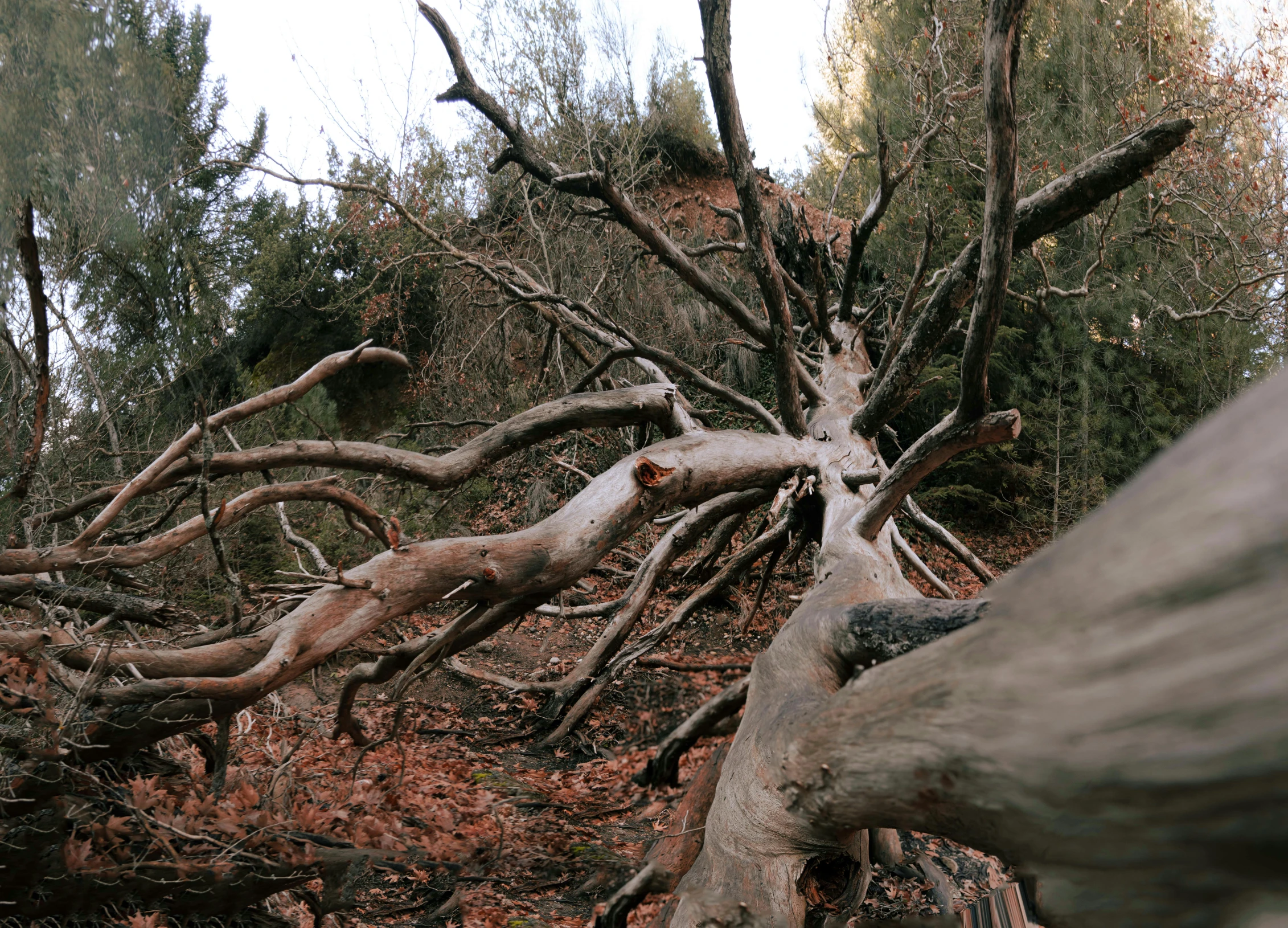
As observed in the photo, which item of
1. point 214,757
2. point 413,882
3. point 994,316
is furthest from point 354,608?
point 994,316


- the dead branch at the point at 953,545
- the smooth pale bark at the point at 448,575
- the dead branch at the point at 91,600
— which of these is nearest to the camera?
the smooth pale bark at the point at 448,575

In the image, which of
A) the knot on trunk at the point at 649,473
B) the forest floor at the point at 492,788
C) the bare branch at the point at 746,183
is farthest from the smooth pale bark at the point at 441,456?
the forest floor at the point at 492,788

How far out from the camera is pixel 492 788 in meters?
5.31

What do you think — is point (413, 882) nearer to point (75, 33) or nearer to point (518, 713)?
point (518, 713)

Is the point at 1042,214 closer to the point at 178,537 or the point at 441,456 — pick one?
the point at 441,456

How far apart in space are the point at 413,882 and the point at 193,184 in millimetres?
12221

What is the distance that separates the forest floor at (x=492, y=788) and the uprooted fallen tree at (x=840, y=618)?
47 cm

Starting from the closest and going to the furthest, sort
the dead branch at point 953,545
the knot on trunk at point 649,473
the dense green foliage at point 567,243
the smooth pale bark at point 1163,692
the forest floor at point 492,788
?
1. the smooth pale bark at point 1163,692
2. the forest floor at point 492,788
3. the knot on trunk at point 649,473
4. the dead branch at point 953,545
5. the dense green foliage at point 567,243

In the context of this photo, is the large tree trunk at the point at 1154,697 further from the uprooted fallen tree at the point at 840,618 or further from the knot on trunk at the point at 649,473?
the knot on trunk at the point at 649,473

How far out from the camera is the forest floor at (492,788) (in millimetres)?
3721

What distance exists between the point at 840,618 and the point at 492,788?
3630 mm

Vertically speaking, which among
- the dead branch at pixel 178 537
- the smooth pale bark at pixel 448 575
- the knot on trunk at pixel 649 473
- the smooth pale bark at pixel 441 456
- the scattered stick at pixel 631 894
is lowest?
the scattered stick at pixel 631 894

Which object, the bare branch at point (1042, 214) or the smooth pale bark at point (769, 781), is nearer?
the smooth pale bark at point (769, 781)

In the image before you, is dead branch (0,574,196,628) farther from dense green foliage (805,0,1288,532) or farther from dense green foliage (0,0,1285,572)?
dense green foliage (805,0,1288,532)
